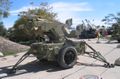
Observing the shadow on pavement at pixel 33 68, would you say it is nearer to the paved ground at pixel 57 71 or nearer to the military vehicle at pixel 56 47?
the paved ground at pixel 57 71

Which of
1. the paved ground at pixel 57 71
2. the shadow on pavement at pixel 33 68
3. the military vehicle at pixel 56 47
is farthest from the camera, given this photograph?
the military vehicle at pixel 56 47

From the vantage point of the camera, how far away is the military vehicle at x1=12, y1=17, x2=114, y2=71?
467 inches

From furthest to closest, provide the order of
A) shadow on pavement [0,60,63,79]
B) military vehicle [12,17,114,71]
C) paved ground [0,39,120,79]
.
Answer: military vehicle [12,17,114,71]
shadow on pavement [0,60,63,79]
paved ground [0,39,120,79]

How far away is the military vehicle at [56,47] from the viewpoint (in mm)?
11852

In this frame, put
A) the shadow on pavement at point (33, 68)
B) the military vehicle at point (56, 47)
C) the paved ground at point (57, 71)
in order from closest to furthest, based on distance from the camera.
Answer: the paved ground at point (57, 71)
the shadow on pavement at point (33, 68)
the military vehicle at point (56, 47)

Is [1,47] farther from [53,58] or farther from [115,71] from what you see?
[115,71]

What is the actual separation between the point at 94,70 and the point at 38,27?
260 cm

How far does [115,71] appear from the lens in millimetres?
11531

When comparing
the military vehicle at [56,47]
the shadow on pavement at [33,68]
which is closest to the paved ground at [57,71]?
the shadow on pavement at [33,68]

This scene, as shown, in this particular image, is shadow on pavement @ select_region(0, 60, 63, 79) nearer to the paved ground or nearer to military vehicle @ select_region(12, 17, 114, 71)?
the paved ground

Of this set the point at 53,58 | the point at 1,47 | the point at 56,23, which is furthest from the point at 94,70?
the point at 1,47

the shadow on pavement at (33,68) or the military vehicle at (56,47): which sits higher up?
the military vehicle at (56,47)

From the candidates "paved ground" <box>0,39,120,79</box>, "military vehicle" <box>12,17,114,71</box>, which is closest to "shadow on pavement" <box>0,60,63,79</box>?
"paved ground" <box>0,39,120,79</box>

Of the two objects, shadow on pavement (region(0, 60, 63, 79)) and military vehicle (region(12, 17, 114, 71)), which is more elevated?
military vehicle (region(12, 17, 114, 71))
